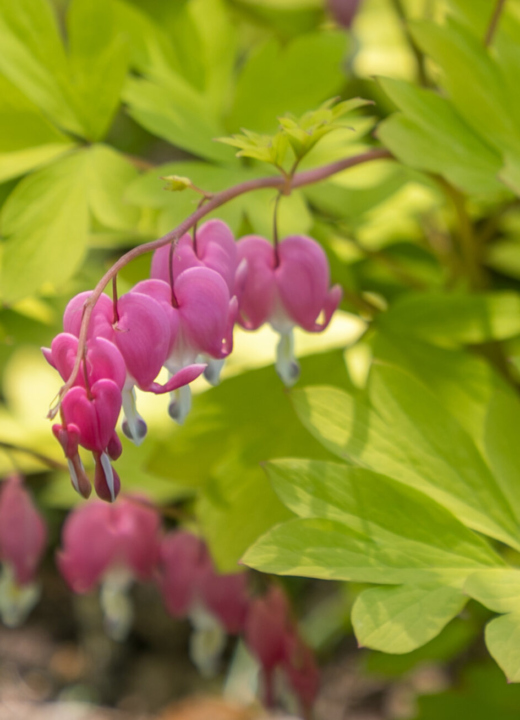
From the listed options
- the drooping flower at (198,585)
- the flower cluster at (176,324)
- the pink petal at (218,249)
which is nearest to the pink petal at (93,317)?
the flower cluster at (176,324)

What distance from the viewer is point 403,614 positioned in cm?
58

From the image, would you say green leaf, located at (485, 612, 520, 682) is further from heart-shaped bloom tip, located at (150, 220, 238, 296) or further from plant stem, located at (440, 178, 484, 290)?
plant stem, located at (440, 178, 484, 290)

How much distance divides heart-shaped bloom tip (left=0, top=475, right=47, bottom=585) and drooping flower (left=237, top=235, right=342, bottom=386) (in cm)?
50

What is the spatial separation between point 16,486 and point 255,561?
1.87 feet

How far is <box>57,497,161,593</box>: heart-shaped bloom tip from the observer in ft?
3.44

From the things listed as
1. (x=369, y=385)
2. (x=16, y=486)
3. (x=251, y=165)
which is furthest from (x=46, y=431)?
(x=369, y=385)

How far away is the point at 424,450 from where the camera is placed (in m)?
0.72

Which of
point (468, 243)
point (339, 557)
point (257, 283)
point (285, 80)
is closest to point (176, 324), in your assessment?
point (257, 283)

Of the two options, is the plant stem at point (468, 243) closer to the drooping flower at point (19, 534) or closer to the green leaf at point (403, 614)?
the green leaf at point (403, 614)

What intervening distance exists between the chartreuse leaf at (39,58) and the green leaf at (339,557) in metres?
0.60

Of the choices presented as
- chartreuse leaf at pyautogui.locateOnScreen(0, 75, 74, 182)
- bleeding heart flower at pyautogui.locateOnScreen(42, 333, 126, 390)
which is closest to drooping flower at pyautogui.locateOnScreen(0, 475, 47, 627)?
chartreuse leaf at pyautogui.locateOnScreen(0, 75, 74, 182)

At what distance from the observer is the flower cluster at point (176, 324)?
51 centimetres

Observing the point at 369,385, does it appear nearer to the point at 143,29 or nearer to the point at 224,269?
the point at 224,269

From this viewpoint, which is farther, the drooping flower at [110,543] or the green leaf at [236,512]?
the drooping flower at [110,543]
